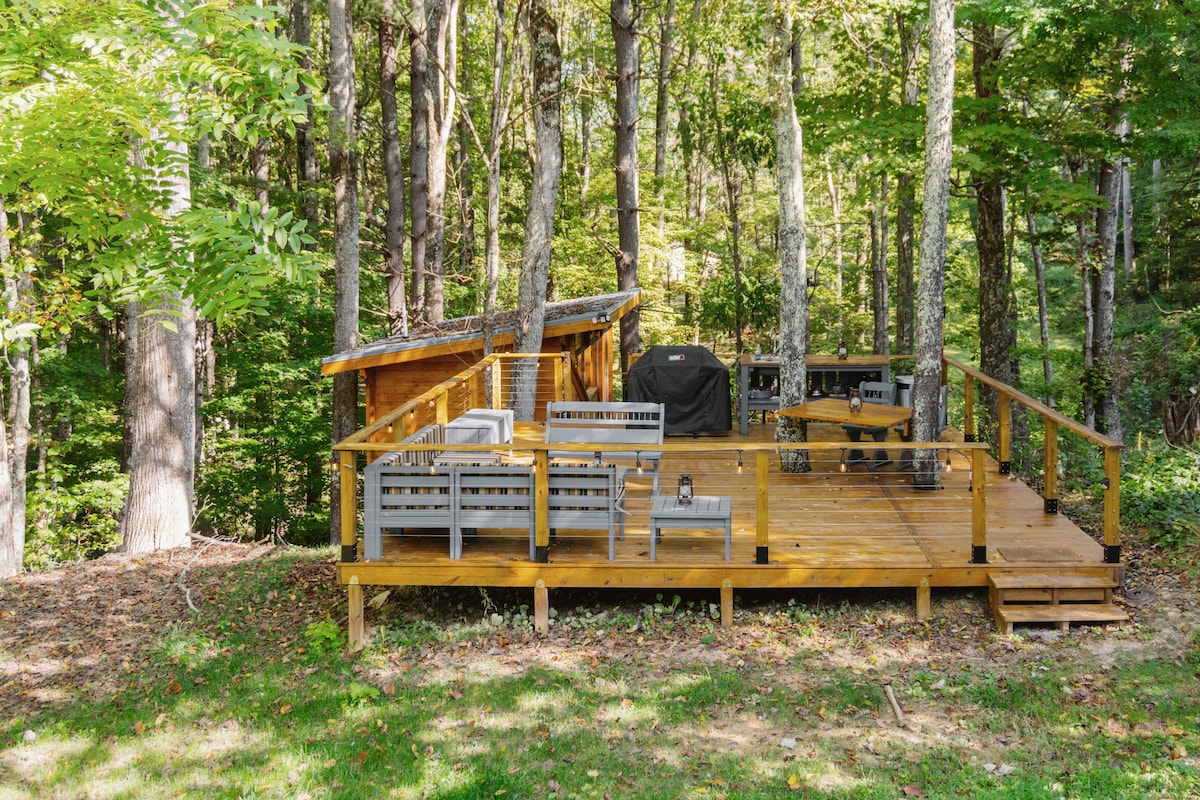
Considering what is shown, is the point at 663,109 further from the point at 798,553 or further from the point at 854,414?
the point at 798,553

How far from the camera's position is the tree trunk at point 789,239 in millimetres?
9016

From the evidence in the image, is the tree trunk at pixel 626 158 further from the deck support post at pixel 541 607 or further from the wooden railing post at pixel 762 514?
the deck support post at pixel 541 607

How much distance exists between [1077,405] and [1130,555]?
475 inches

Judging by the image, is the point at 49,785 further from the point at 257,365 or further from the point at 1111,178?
the point at 1111,178

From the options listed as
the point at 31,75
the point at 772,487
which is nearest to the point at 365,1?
the point at 31,75

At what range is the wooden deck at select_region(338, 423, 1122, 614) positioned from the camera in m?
6.50

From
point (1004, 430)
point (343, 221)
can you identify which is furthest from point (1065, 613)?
point (343, 221)

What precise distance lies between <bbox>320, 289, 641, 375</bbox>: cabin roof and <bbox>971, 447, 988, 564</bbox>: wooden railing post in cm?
661

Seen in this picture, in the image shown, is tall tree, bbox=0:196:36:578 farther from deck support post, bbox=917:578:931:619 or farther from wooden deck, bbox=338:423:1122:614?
deck support post, bbox=917:578:931:619

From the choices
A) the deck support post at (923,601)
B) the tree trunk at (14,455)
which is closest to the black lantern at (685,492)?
the deck support post at (923,601)

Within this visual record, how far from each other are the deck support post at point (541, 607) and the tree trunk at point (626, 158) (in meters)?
9.43

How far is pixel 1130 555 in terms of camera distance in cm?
742

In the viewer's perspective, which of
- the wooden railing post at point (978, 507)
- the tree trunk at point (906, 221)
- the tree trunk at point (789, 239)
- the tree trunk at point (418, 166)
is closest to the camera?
the wooden railing post at point (978, 507)

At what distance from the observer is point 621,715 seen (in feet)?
17.7
